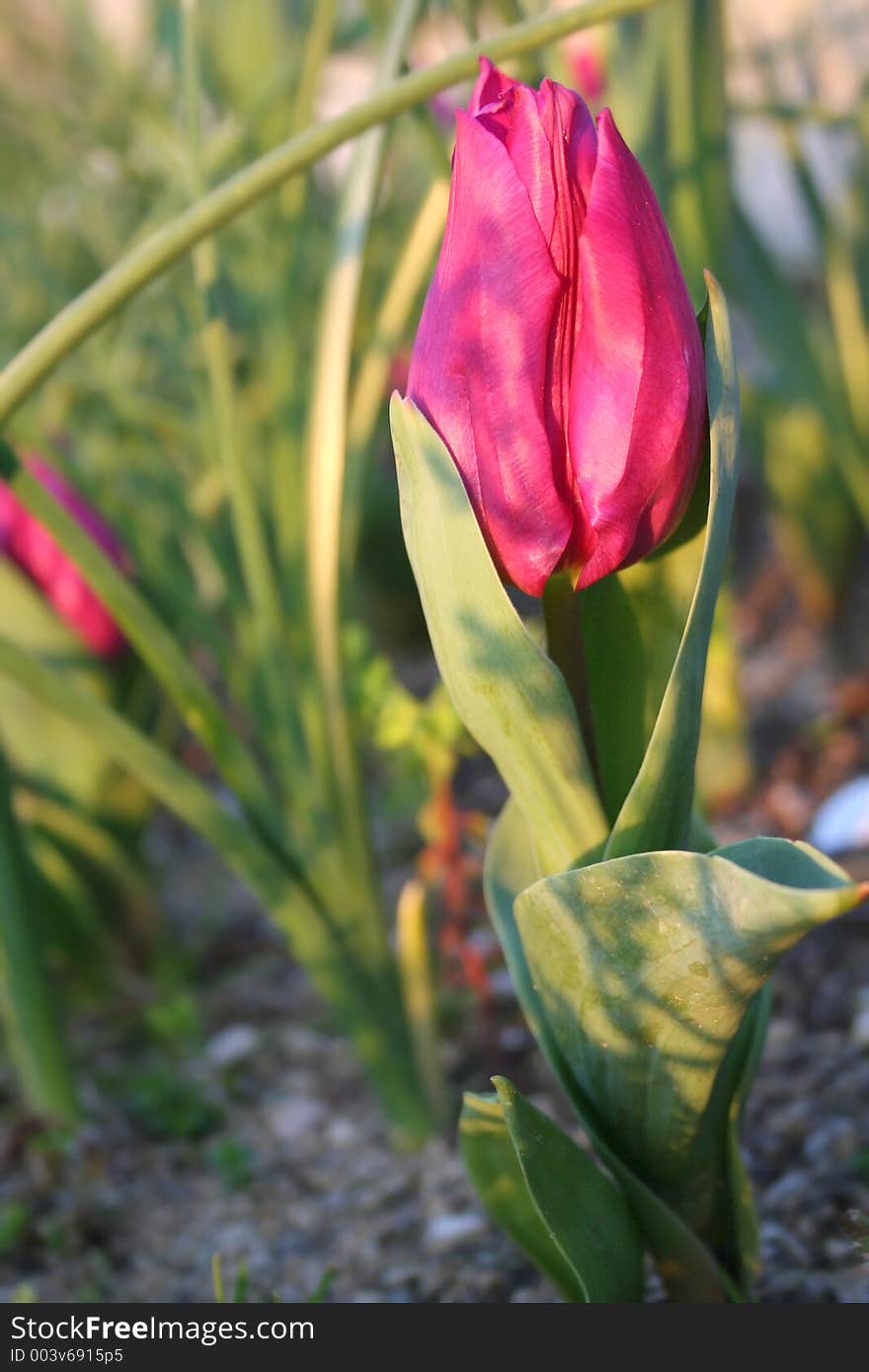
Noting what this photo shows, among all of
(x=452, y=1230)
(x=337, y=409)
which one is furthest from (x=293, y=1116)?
(x=337, y=409)

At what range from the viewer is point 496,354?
411 mm

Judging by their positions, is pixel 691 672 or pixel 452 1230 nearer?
pixel 691 672

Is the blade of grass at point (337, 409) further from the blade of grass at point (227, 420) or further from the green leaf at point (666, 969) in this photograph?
the green leaf at point (666, 969)

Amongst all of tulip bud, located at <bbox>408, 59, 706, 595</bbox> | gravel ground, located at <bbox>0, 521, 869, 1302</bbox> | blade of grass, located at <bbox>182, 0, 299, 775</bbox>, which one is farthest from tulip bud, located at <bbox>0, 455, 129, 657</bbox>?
tulip bud, located at <bbox>408, 59, 706, 595</bbox>

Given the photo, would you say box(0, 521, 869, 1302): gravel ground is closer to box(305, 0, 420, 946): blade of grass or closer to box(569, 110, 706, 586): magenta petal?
box(305, 0, 420, 946): blade of grass

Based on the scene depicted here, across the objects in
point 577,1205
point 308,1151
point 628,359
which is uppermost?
point 628,359

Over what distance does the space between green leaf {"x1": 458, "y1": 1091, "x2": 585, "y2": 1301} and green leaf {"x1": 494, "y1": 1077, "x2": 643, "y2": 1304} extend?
2 cm

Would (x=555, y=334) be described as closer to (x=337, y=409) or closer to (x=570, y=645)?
(x=570, y=645)

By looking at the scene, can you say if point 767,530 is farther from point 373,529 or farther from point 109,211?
point 109,211

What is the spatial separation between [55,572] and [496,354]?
0.64m

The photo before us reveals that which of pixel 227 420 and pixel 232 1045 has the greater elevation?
pixel 227 420

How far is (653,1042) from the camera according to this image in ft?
1.48

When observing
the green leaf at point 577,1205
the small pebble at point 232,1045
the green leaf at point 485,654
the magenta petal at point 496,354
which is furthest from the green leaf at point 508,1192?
the small pebble at point 232,1045

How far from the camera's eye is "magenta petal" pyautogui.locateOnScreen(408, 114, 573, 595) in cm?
40
